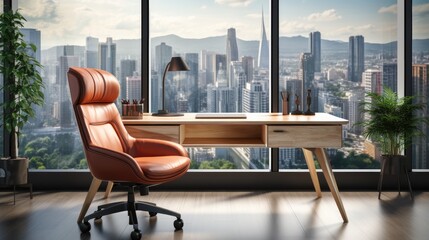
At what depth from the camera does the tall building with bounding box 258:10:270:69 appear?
5457 mm

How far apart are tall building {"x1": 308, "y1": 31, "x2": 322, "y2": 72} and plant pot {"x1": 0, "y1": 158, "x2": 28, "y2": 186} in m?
2.50

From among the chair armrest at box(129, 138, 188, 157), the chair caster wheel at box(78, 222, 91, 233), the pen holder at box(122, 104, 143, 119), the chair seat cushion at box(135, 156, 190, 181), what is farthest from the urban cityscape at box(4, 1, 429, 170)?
the chair caster wheel at box(78, 222, 91, 233)

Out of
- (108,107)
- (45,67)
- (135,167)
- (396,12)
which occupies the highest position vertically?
(396,12)

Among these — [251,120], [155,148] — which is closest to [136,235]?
[155,148]

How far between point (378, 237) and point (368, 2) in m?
2.32

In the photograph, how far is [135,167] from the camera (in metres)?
3.83

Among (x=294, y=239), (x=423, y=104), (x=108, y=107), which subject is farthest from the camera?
(x=423, y=104)

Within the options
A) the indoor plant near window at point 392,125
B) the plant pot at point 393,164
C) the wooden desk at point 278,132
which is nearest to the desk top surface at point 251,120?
the wooden desk at point 278,132

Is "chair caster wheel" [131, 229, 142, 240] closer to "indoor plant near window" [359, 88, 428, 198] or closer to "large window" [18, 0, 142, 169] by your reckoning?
"large window" [18, 0, 142, 169]

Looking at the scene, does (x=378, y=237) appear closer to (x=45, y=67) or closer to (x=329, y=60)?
(x=329, y=60)

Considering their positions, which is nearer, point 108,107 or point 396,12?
point 108,107

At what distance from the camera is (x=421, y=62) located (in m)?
5.46

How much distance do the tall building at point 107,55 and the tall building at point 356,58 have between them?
199 centimetres

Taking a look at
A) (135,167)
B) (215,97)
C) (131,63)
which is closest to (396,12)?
(215,97)
